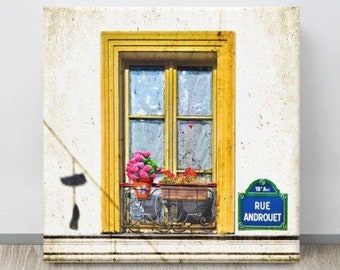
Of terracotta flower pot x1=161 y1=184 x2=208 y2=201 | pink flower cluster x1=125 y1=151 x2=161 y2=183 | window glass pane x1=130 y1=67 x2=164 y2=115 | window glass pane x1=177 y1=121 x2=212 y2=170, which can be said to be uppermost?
window glass pane x1=130 y1=67 x2=164 y2=115

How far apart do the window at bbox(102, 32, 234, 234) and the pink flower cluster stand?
18 millimetres

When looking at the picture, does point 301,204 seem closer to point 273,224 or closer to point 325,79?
point 273,224

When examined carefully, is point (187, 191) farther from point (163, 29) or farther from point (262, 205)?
point (163, 29)

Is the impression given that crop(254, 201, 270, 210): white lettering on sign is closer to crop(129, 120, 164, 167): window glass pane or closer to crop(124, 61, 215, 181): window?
crop(124, 61, 215, 181): window

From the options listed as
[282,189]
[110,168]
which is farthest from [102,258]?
[282,189]

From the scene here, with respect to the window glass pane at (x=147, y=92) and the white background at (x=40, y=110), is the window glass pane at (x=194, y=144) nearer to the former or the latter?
the window glass pane at (x=147, y=92)

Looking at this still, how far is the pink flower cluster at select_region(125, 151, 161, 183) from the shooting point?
55.8 inches

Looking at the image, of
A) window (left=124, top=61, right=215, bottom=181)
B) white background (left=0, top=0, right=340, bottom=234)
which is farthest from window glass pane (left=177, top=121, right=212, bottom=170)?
white background (left=0, top=0, right=340, bottom=234)

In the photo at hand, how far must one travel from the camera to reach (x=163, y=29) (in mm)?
1401

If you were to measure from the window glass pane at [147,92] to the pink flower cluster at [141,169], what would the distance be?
0.11m

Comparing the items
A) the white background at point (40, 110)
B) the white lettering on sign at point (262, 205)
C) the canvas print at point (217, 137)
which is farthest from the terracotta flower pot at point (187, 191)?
the white background at point (40, 110)

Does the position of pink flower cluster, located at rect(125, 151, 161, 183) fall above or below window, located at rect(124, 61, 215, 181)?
below

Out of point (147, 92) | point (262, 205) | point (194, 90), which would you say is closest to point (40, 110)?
point (147, 92)

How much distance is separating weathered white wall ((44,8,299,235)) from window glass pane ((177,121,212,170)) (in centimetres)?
7
